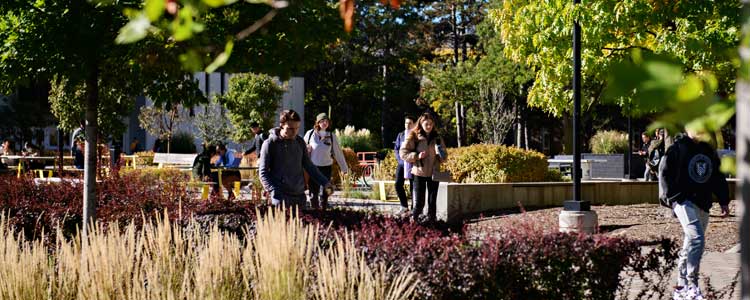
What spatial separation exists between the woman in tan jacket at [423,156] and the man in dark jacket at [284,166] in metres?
3.70

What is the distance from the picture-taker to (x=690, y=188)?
281 inches

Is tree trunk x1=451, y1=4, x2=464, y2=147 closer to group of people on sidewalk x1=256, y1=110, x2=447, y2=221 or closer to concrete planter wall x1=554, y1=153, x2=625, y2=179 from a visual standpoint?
concrete planter wall x1=554, y1=153, x2=625, y2=179

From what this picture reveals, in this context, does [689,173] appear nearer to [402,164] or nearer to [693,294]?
[693,294]

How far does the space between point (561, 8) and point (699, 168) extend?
23.3 feet

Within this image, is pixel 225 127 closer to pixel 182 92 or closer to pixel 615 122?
pixel 615 122

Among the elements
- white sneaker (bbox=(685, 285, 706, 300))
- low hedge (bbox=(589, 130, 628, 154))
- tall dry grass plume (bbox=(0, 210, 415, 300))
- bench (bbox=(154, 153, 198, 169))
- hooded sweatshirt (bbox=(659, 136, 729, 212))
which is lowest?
white sneaker (bbox=(685, 285, 706, 300))

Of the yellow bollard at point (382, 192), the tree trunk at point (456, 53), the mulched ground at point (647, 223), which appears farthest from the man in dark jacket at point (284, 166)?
the tree trunk at point (456, 53)

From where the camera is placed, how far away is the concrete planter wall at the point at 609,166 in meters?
28.7

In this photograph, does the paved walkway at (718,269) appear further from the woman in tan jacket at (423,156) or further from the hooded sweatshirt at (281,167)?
the woman in tan jacket at (423,156)

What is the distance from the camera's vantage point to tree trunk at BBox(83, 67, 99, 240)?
8.28m

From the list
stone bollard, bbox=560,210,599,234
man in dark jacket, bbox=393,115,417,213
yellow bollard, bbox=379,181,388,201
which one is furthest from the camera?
yellow bollard, bbox=379,181,388,201

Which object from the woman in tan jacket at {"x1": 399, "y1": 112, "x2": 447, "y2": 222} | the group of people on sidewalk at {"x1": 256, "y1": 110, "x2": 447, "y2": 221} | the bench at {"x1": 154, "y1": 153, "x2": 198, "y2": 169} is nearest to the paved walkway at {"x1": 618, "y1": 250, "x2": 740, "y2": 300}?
the group of people on sidewalk at {"x1": 256, "y1": 110, "x2": 447, "y2": 221}

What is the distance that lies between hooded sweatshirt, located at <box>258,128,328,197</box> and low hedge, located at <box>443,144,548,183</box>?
8983 mm

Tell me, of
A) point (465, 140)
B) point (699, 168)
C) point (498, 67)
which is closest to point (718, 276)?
point (699, 168)
